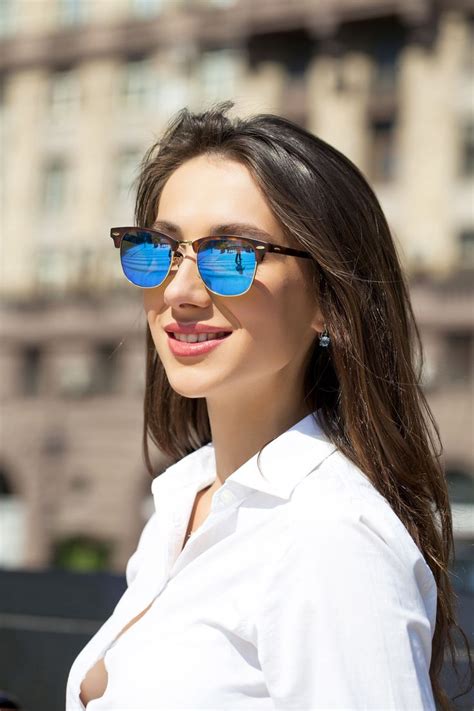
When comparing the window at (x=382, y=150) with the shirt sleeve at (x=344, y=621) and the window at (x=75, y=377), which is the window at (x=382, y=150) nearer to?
the window at (x=75, y=377)

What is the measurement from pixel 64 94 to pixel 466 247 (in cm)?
727

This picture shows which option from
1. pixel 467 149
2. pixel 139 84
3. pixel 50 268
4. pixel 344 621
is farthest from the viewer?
pixel 50 268

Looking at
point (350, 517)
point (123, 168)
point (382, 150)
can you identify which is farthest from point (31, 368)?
point (350, 517)

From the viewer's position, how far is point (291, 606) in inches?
38.3

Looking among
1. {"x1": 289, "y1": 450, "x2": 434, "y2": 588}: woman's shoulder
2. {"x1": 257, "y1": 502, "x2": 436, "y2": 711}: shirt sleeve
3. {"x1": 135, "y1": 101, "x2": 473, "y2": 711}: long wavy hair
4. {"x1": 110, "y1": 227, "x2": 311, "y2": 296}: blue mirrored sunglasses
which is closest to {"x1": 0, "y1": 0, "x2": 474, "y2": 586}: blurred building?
{"x1": 135, "y1": 101, "x2": 473, "y2": 711}: long wavy hair

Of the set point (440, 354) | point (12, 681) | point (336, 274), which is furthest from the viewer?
point (440, 354)

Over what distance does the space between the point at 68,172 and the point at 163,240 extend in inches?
597

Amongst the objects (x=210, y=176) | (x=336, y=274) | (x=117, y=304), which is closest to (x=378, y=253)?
(x=336, y=274)

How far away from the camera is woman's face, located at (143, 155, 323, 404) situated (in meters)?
1.26

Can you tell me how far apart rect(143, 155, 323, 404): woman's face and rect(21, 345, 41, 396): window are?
14846 millimetres

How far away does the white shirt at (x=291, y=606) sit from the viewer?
940 mm

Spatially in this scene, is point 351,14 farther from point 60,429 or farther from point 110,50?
point 60,429

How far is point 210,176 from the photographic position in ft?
4.24

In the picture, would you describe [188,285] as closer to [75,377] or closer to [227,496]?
[227,496]
